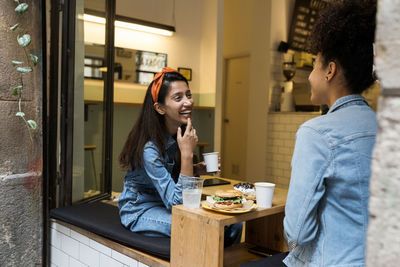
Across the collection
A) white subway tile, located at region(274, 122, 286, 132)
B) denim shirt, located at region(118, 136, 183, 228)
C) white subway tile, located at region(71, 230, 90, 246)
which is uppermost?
white subway tile, located at region(274, 122, 286, 132)

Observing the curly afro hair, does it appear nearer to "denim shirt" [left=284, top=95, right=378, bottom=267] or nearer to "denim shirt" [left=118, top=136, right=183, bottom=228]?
"denim shirt" [left=284, top=95, right=378, bottom=267]

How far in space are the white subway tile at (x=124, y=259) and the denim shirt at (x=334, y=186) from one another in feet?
3.42

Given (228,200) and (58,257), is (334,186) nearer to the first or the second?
(228,200)

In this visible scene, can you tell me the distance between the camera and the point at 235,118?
7180 millimetres

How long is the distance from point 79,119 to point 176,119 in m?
1.07

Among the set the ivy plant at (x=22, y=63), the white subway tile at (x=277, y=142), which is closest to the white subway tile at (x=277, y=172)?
the white subway tile at (x=277, y=142)

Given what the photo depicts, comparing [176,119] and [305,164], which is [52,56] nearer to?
[176,119]

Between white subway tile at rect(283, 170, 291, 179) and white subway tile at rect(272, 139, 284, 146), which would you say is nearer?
white subway tile at rect(283, 170, 291, 179)

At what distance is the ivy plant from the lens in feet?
7.48

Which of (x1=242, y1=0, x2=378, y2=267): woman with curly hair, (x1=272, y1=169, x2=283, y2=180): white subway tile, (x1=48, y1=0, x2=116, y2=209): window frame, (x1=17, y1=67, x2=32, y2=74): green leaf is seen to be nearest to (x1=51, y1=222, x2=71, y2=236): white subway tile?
(x1=48, y1=0, x2=116, y2=209): window frame

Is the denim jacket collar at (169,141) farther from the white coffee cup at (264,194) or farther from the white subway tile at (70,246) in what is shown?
the white subway tile at (70,246)

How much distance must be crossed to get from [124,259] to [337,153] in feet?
4.49

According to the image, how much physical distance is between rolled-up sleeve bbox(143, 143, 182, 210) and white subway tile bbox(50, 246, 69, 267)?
109 centimetres

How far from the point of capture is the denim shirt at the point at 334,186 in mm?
1174
